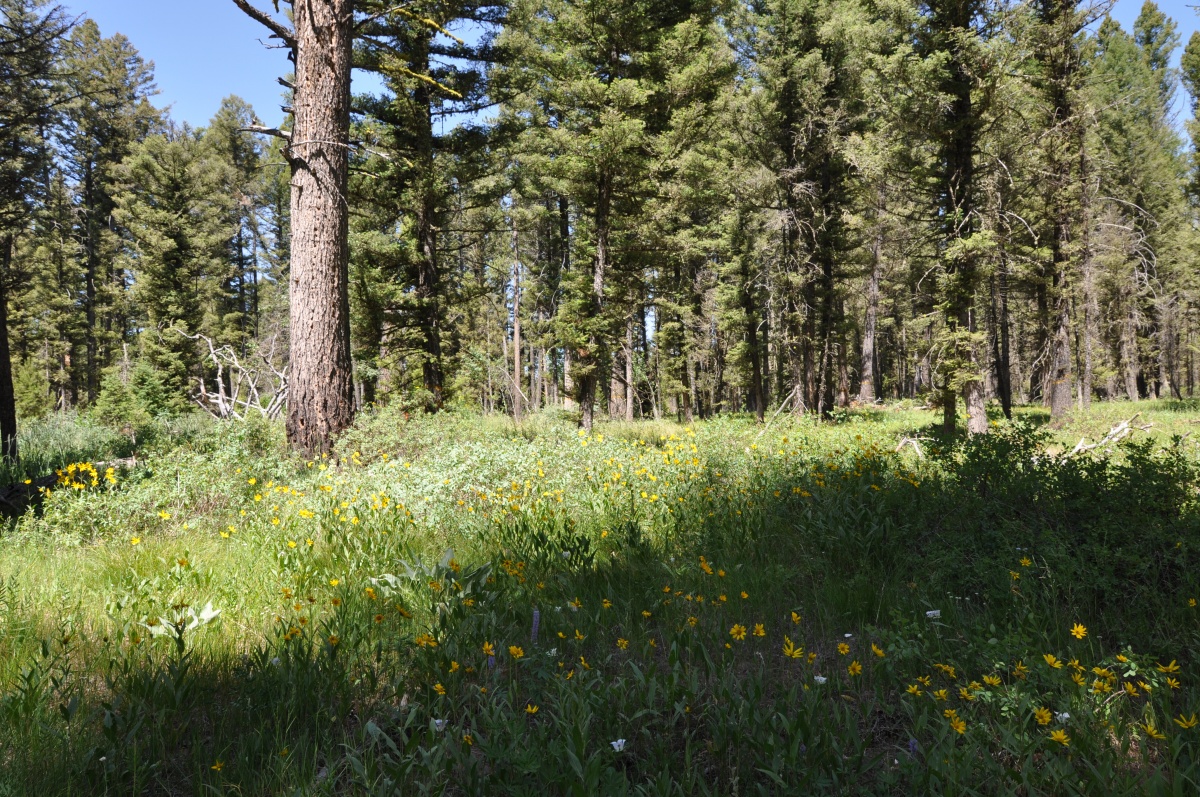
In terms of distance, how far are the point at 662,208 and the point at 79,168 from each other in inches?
1208

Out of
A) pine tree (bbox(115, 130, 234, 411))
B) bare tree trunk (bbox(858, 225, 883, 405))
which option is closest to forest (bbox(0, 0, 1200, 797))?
bare tree trunk (bbox(858, 225, 883, 405))

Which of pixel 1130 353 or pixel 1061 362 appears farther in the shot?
pixel 1130 353

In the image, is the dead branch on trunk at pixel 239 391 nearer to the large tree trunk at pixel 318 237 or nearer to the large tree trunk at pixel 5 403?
the large tree trunk at pixel 318 237

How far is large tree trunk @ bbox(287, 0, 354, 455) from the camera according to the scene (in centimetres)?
683

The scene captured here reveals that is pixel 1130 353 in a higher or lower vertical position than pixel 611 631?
higher

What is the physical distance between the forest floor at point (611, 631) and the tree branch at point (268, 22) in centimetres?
486

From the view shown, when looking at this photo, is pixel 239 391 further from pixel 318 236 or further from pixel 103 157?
pixel 103 157

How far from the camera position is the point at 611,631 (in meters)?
2.99

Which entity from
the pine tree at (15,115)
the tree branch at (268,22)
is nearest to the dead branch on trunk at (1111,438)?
the tree branch at (268,22)

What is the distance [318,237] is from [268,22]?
2.42 metres

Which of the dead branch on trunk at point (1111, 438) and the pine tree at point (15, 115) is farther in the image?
the pine tree at point (15, 115)

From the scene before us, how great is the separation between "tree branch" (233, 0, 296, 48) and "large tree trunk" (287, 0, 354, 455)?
93 mm

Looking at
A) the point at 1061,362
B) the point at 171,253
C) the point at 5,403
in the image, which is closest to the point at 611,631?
the point at 5,403

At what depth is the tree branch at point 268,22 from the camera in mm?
6602
